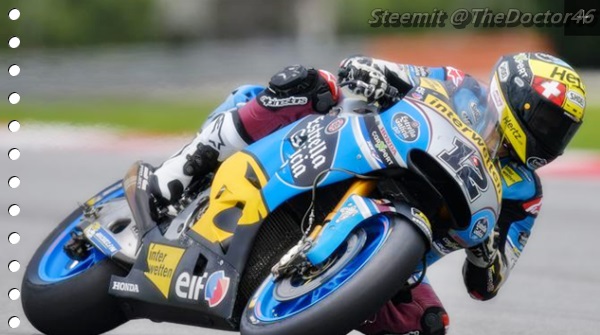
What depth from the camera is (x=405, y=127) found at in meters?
4.55

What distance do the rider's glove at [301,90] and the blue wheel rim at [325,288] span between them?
813 millimetres

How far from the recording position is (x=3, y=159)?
1356 cm

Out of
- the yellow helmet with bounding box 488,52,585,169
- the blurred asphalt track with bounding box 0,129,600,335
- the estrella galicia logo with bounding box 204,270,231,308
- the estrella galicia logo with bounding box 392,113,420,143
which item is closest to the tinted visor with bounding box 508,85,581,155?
the yellow helmet with bounding box 488,52,585,169

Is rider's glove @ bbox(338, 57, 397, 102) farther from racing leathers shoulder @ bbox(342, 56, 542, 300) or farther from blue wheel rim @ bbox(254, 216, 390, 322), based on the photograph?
blue wheel rim @ bbox(254, 216, 390, 322)

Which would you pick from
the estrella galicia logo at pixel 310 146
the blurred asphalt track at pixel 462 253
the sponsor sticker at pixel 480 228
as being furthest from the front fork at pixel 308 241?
the blurred asphalt track at pixel 462 253

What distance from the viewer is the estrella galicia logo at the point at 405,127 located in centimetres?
452

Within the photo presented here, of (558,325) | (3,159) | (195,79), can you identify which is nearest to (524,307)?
(558,325)

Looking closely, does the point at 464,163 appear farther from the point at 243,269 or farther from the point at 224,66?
the point at 224,66

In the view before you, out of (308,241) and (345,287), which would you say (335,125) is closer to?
(308,241)

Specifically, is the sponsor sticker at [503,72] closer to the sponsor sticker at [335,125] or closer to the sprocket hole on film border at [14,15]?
the sponsor sticker at [335,125]

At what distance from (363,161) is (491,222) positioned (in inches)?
20.0

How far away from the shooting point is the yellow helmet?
463 cm

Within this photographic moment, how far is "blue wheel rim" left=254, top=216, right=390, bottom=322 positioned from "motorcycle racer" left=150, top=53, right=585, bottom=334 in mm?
472

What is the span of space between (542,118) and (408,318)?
968 millimetres
